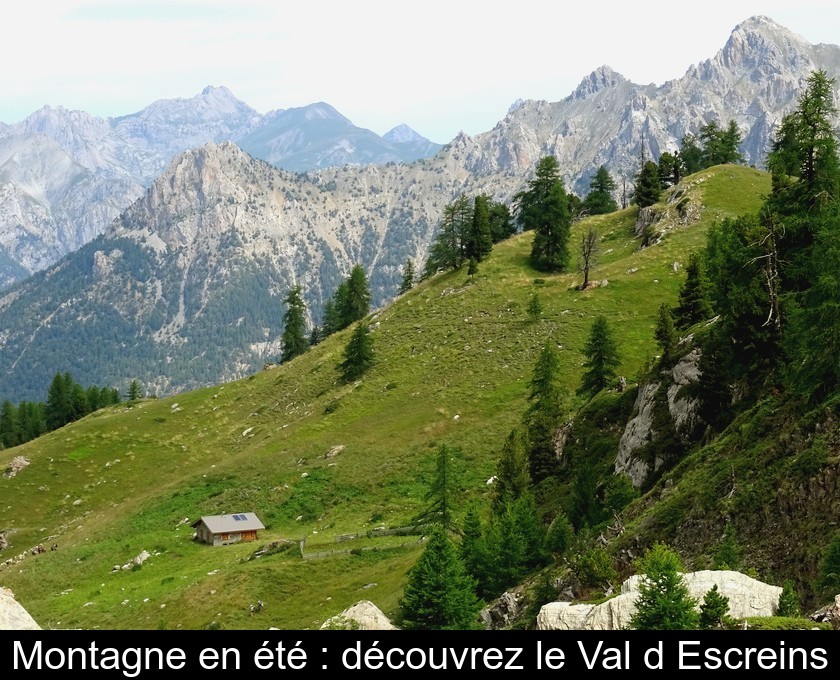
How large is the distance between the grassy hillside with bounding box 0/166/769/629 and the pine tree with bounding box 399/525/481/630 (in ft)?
43.0

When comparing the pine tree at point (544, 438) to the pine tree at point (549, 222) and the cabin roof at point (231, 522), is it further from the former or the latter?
the pine tree at point (549, 222)

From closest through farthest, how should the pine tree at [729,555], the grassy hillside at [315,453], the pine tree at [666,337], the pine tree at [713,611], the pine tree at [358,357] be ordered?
the pine tree at [713,611]
the pine tree at [729,555]
the pine tree at [666,337]
the grassy hillside at [315,453]
the pine tree at [358,357]

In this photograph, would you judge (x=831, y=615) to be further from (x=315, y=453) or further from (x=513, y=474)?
(x=315, y=453)

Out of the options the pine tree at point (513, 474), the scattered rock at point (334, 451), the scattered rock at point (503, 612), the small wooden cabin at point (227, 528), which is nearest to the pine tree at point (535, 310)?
the scattered rock at point (334, 451)

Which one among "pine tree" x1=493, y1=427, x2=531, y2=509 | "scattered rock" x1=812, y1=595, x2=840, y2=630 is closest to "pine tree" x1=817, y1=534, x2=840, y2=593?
"scattered rock" x1=812, y1=595, x2=840, y2=630

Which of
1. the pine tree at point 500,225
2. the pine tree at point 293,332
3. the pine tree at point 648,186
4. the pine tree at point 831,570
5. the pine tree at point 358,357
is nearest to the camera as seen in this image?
the pine tree at point 831,570

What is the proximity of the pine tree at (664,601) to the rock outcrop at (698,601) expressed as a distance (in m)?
0.59

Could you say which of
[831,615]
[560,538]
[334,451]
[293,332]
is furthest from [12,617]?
[293,332]

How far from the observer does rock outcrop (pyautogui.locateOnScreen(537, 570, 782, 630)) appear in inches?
843

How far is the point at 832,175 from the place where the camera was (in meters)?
36.2

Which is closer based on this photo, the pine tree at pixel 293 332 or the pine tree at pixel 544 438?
the pine tree at pixel 544 438

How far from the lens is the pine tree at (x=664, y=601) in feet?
64.4
